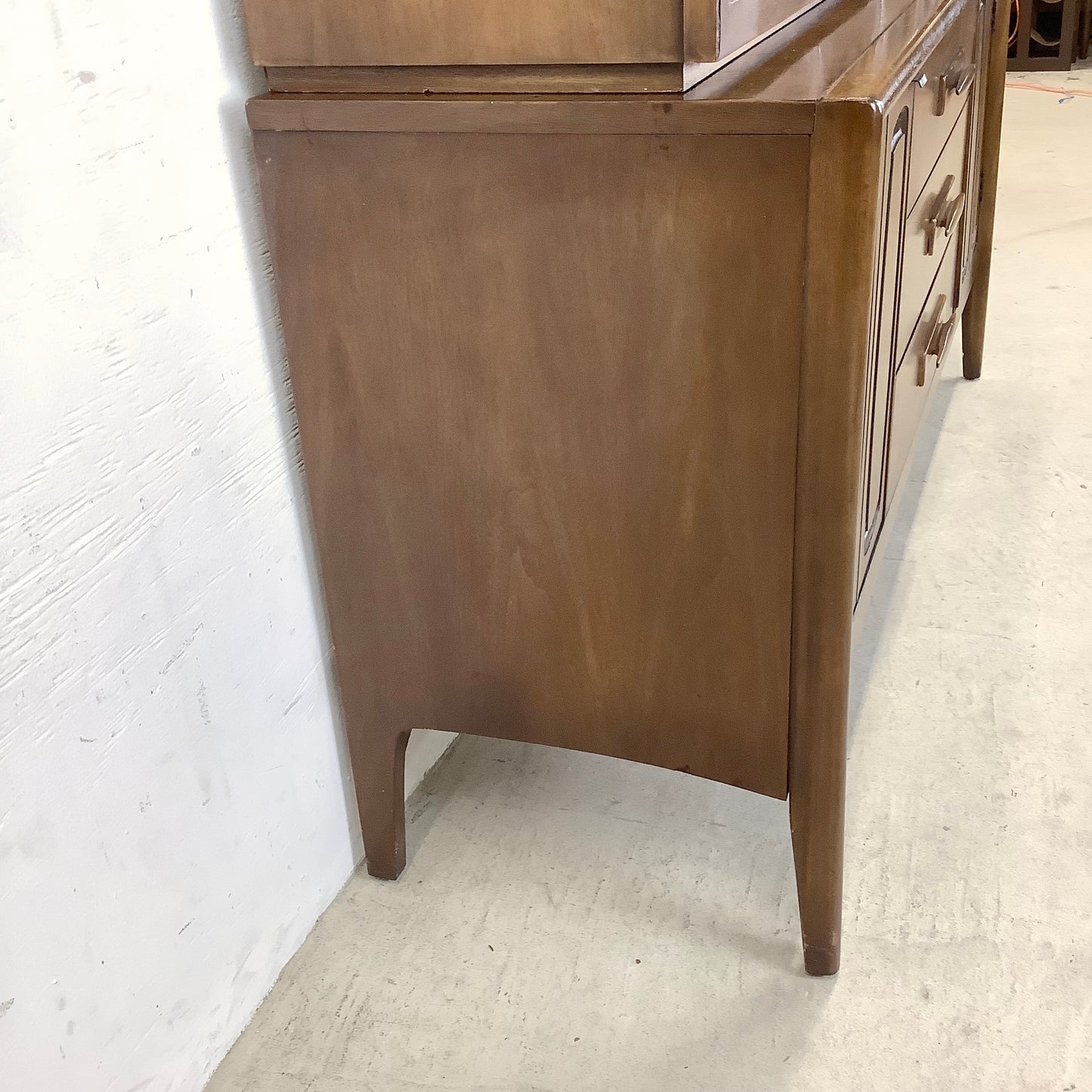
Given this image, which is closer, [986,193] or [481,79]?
[481,79]

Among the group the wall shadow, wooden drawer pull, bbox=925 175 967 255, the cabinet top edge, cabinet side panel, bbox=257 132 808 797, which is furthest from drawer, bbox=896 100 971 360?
the wall shadow

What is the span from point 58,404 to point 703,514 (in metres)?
0.51

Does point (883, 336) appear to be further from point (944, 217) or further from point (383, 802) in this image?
point (383, 802)

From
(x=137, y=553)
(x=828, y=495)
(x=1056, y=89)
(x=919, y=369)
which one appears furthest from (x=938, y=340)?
(x=1056, y=89)

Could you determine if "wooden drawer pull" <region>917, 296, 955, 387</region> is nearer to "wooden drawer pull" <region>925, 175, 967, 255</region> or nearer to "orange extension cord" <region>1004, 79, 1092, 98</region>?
"wooden drawer pull" <region>925, 175, 967, 255</region>

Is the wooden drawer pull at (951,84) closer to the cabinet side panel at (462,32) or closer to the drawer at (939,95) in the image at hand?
the drawer at (939,95)

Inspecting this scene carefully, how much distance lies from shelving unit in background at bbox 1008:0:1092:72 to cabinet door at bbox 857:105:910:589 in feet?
14.8

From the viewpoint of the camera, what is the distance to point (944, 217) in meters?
1.34

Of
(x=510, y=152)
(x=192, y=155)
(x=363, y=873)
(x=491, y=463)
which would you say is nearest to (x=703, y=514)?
(x=491, y=463)

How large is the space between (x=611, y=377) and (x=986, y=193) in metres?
1.44

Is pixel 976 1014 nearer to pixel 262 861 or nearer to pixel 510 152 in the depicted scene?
pixel 262 861

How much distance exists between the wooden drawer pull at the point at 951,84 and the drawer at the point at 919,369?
23 centimetres

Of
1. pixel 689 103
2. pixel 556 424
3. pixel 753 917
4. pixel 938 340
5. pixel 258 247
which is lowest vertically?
pixel 753 917

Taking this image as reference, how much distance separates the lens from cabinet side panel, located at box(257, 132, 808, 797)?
87cm
